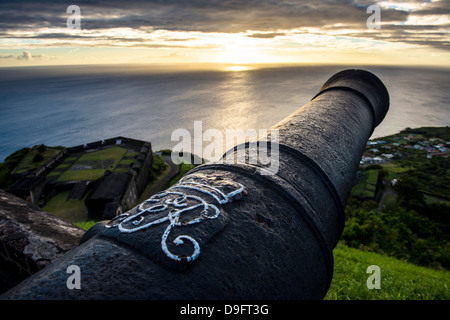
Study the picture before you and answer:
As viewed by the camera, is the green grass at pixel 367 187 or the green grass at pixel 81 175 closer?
the green grass at pixel 81 175

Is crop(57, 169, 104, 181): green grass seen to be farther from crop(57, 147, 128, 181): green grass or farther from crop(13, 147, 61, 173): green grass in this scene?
crop(13, 147, 61, 173): green grass

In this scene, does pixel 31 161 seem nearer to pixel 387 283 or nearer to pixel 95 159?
pixel 95 159

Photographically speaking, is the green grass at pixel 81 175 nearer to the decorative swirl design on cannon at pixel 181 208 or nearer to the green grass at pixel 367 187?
the green grass at pixel 367 187

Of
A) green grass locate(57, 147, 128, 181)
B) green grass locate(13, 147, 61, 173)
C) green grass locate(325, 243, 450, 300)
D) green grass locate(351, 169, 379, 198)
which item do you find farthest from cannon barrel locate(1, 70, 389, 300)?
green grass locate(13, 147, 61, 173)

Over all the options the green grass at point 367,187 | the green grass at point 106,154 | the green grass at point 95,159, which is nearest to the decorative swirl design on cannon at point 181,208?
the green grass at point 95,159

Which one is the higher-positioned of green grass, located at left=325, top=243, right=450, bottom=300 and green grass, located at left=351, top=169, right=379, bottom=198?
green grass, located at left=325, top=243, right=450, bottom=300

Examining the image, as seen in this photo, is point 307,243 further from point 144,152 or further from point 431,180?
point 431,180
